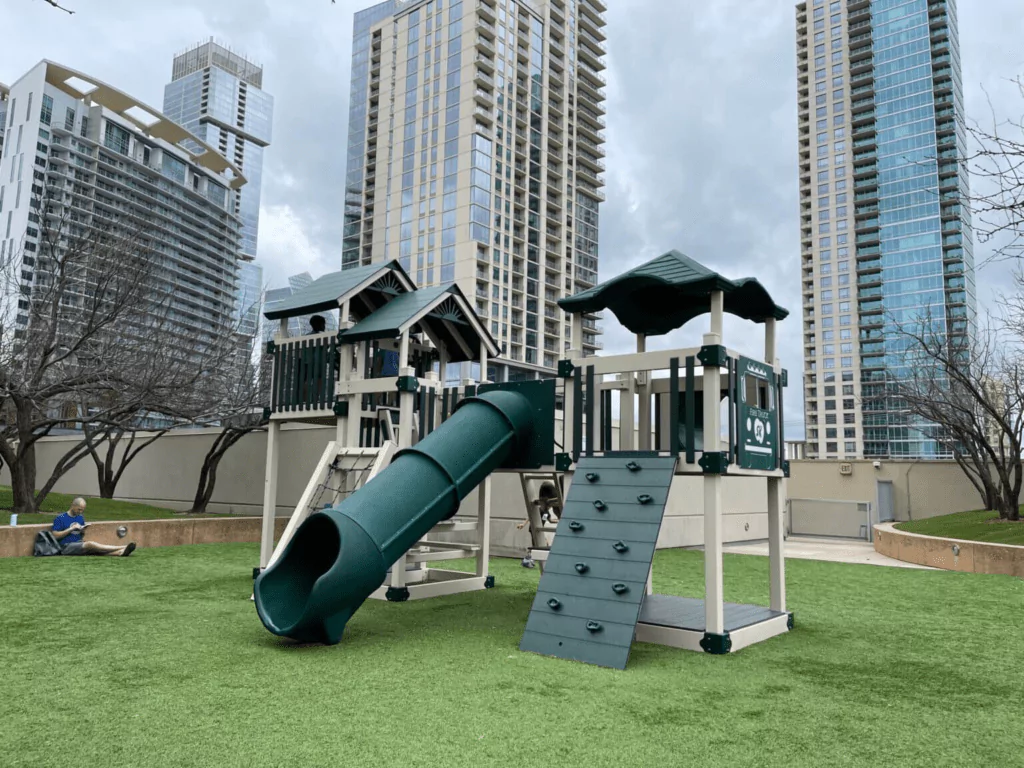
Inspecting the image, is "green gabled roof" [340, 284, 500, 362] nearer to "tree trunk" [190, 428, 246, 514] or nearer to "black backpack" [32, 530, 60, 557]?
"black backpack" [32, 530, 60, 557]

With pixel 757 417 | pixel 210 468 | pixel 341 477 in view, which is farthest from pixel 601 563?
pixel 210 468

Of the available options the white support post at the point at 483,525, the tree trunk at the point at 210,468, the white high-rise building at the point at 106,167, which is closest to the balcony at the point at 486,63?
the white high-rise building at the point at 106,167

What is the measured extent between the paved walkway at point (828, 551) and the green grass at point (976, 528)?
3.58ft

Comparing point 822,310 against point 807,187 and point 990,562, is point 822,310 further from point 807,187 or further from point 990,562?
point 990,562

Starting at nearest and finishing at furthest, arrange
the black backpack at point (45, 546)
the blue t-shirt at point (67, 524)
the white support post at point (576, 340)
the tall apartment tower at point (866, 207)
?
the white support post at point (576, 340)
the black backpack at point (45, 546)
the blue t-shirt at point (67, 524)
the tall apartment tower at point (866, 207)

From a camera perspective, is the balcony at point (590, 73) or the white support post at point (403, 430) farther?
the balcony at point (590, 73)

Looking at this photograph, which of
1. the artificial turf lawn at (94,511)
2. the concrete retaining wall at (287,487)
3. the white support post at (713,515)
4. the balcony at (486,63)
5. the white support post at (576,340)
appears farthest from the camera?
the balcony at (486,63)

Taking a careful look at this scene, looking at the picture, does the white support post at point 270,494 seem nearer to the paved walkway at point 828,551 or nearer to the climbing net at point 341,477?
the climbing net at point 341,477

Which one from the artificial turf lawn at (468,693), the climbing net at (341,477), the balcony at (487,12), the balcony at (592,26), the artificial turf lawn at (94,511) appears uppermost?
the balcony at (592,26)

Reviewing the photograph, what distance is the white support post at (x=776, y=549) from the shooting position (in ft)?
25.6

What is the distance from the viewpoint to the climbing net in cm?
926

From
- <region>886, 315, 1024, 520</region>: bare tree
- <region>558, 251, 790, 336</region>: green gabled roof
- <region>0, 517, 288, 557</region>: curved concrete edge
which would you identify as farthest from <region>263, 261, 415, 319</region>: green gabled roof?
<region>886, 315, 1024, 520</region>: bare tree

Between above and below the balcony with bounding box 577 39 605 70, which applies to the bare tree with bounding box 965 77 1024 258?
below

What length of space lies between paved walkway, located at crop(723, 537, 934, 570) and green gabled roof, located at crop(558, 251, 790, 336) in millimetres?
8089
